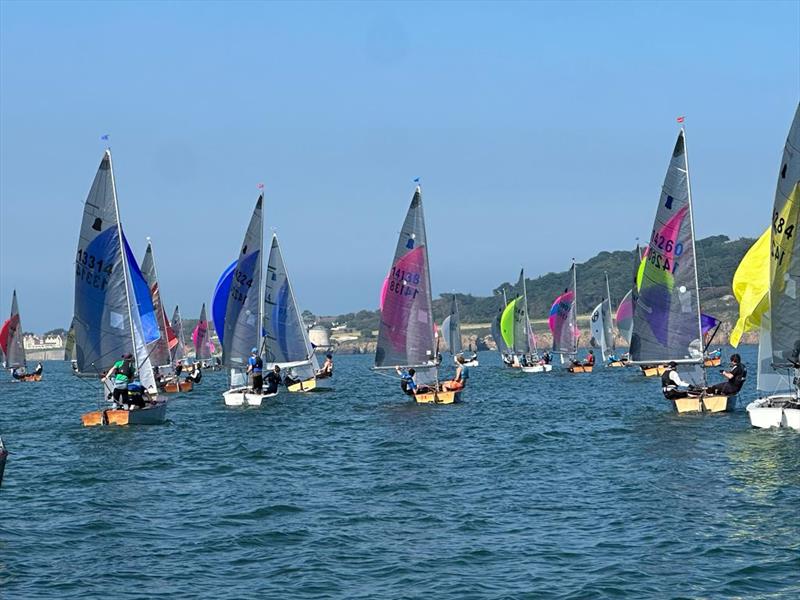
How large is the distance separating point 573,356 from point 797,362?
66.9 metres

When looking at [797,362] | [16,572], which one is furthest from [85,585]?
[797,362]

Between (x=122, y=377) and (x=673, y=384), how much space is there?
1816cm

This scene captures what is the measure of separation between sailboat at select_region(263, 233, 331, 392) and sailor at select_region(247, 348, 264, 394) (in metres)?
3.06

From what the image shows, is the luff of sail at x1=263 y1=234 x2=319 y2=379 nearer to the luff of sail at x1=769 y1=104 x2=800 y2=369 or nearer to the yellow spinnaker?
the yellow spinnaker

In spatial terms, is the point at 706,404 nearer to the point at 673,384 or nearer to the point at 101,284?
the point at 673,384

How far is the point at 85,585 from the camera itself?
17844 mm

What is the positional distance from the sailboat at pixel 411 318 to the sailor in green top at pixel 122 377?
12.1 metres

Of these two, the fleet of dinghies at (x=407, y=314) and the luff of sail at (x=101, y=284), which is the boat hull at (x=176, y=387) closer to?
the fleet of dinghies at (x=407, y=314)

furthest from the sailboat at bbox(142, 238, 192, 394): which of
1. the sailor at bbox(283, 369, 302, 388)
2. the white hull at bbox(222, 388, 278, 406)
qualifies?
the white hull at bbox(222, 388, 278, 406)

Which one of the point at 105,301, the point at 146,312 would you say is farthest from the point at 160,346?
the point at 105,301

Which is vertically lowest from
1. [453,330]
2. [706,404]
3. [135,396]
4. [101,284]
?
[706,404]

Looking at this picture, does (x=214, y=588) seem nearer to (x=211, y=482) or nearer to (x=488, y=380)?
(x=211, y=482)

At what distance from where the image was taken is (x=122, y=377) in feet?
126

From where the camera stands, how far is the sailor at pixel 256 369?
49478 mm
